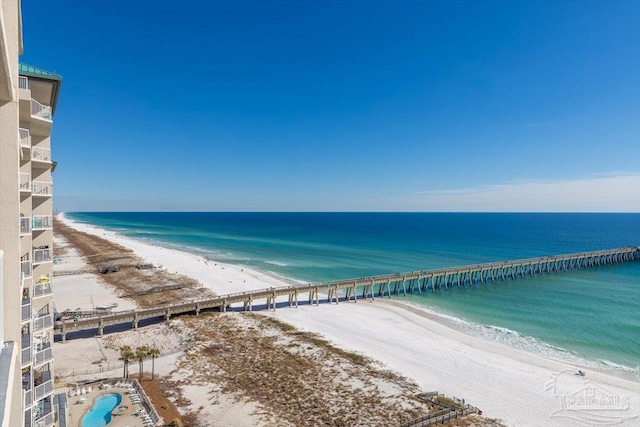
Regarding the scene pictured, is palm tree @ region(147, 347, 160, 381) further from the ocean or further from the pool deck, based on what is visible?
the ocean

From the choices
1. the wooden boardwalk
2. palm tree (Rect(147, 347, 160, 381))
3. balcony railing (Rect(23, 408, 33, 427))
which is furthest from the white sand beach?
balcony railing (Rect(23, 408, 33, 427))

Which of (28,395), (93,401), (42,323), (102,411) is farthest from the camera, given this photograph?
(93,401)

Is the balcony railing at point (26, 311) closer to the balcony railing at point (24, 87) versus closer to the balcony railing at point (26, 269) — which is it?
the balcony railing at point (26, 269)

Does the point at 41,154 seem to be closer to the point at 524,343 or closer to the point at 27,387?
the point at 27,387

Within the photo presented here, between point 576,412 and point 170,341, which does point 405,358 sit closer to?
point 576,412

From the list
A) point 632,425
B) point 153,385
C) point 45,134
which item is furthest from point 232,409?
point 632,425

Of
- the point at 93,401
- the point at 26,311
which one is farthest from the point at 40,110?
the point at 93,401
